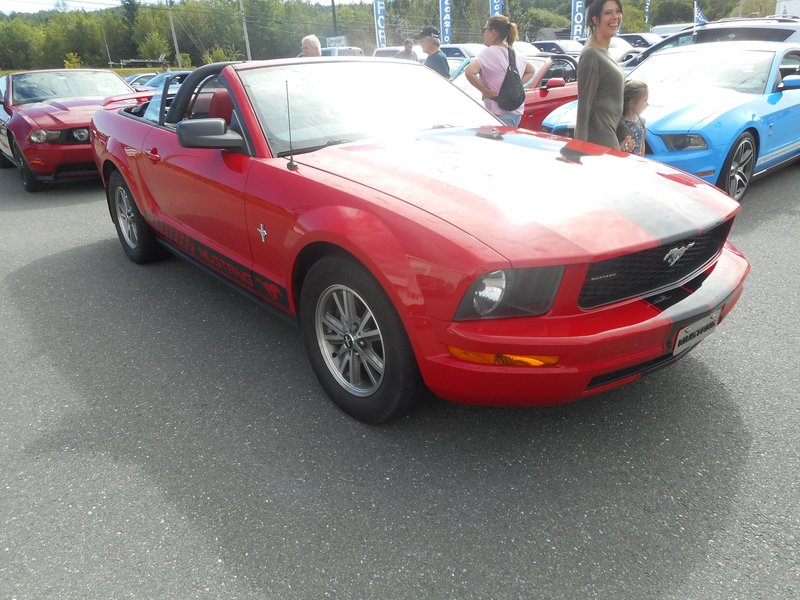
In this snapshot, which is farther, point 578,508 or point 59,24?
point 59,24

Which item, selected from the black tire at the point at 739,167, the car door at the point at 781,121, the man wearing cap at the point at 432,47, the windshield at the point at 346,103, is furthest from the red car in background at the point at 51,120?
the car door at the point at 781,121

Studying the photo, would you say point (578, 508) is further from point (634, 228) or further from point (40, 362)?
point (40, 362)

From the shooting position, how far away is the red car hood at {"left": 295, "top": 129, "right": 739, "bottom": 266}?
2.05 m

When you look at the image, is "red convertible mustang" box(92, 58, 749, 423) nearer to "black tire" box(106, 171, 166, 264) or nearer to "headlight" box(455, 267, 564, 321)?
"headlight" box(455, 267, 564, 321)

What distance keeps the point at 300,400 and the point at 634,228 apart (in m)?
1.61

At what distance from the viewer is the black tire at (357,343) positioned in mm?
2268

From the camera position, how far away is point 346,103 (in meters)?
3.18

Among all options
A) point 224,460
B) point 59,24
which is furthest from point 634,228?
point 59,24

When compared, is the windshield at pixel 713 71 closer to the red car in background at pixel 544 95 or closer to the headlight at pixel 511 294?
the red car in background at pixel 544 95

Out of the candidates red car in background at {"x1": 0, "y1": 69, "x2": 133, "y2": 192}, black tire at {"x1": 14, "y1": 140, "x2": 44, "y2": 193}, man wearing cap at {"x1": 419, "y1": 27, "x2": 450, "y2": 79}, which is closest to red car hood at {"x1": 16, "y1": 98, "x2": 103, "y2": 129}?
red car in background at {"x1": 0, "y1": 69, "x2": 133, "y2": 192}

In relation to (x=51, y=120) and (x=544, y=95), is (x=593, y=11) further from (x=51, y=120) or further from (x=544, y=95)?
(x=51, y=120)

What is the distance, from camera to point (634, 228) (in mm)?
2156

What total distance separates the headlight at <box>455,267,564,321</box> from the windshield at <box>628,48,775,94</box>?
15.1 feet

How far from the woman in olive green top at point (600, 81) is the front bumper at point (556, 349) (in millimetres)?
2084
